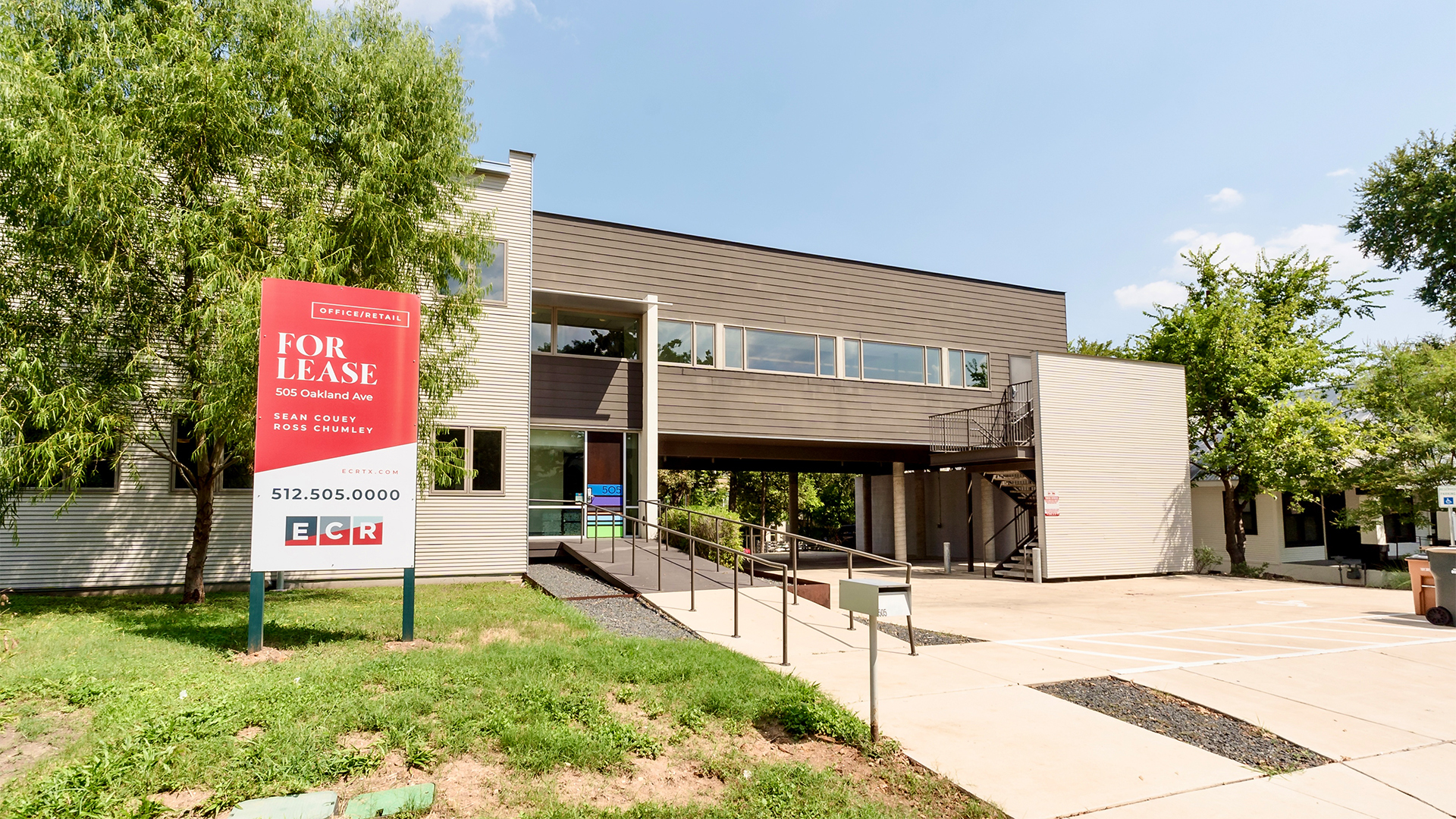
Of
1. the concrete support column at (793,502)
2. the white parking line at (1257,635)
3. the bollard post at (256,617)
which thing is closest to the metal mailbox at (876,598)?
the white parking line at (1257,635)

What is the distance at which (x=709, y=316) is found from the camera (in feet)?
59.4

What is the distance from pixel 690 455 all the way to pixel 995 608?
9.66 meters

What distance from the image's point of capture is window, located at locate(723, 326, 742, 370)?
18.1m

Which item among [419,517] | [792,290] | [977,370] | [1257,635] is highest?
[792,290]

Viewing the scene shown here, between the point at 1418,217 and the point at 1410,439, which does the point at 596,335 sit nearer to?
the point at 1410,439

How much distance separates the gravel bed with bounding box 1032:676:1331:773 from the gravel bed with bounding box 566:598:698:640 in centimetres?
375

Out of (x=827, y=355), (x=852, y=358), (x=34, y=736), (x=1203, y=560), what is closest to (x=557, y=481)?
(x=827, y=355)

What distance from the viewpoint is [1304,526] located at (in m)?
24.7

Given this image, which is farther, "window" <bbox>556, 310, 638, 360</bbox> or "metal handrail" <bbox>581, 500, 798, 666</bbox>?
"window" <bbox>556, 310, 638, 360</bbox>

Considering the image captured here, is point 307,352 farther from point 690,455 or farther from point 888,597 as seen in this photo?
point 690,455

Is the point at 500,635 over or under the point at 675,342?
under

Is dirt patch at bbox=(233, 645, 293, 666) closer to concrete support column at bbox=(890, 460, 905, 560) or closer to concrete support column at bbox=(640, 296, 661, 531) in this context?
concrete support column at bbox=(640, 296, 661, 531)

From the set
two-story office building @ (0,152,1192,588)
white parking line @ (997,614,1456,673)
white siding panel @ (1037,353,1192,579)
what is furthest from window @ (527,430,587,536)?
white siding panel @ (1037,353,1192,579)

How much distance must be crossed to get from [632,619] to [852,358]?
38.5ft
